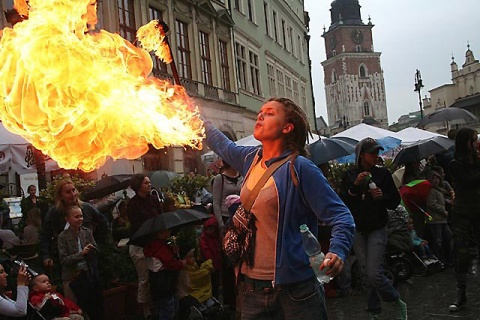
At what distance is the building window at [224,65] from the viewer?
80.4 feet

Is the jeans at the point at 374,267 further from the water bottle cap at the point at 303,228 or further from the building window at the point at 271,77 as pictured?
the building window at the point at 271,77

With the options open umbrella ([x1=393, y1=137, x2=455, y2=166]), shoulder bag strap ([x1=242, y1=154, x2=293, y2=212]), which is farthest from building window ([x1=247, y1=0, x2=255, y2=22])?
shoulder bag strap ([x1=242, y1=154, x2=293, y2=212])

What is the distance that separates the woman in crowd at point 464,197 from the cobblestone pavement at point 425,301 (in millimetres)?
214

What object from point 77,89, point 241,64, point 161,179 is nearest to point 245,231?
point 77,89

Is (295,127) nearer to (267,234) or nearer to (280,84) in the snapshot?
(267,234)

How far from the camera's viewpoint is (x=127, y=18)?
17734 millimetres

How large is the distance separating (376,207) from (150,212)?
2694 millimetres

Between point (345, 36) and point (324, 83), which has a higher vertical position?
point (345, 36)

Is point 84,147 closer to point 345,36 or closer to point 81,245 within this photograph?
point 81,245

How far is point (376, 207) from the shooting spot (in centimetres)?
555

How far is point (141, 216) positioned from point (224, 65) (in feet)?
62.3

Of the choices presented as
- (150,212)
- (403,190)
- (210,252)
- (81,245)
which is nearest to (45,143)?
(81,245)

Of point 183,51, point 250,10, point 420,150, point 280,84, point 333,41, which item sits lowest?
point 420,150

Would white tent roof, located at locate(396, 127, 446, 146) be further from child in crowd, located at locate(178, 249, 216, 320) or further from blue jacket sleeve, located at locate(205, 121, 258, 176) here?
blue jacket sleeve, located at locate(205, 121, 258, 176)
